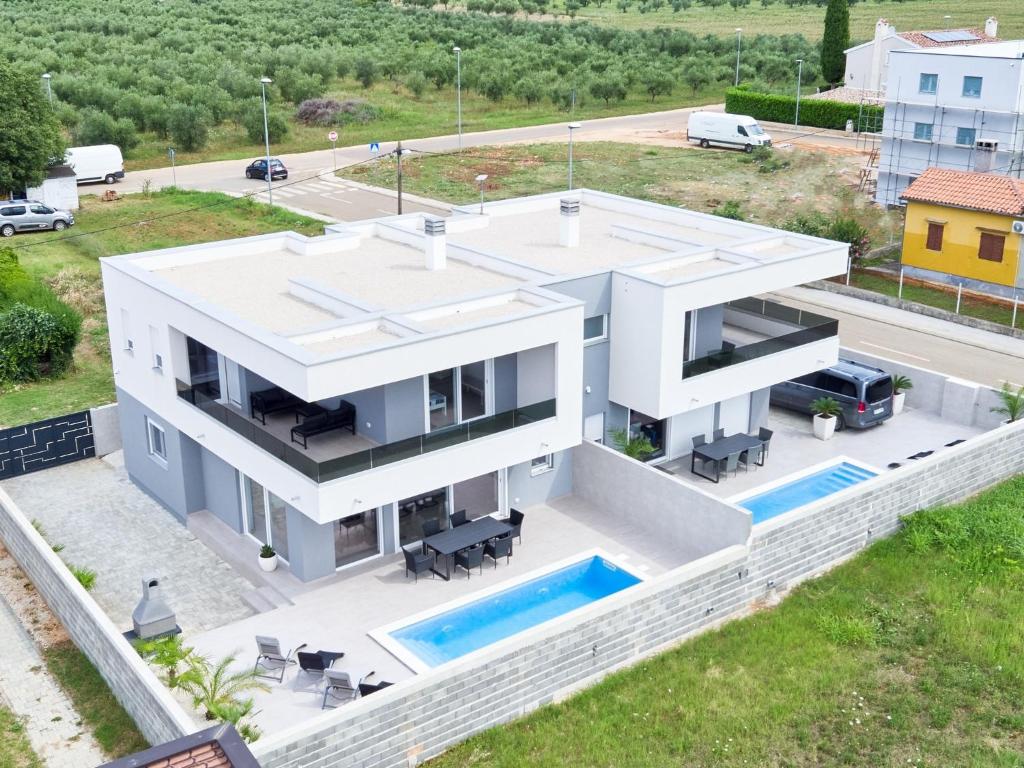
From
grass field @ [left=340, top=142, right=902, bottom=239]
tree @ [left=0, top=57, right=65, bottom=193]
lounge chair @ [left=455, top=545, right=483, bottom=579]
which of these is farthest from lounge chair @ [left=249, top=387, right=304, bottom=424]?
tree @ [left=0, top=57, right=65, bottom=193]

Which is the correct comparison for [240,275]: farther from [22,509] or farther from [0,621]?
[0,621]

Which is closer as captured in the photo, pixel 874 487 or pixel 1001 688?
pixel 1001 688

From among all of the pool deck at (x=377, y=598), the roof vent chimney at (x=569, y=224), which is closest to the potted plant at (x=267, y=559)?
the pool deck at (x=377, y=598)

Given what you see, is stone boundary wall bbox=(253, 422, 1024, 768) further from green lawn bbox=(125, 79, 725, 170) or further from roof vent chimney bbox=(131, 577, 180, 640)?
green lawn bbox=(125, 79, 725, 170)

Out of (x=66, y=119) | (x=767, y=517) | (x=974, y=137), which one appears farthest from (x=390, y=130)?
(x=767, y=517)

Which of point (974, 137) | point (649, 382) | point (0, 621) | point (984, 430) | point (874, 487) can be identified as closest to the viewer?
point (0, 621)

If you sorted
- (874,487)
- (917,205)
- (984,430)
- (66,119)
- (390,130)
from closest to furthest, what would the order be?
(874,487)
(984,430)
(917,205)
(66,119)
(390,130)
